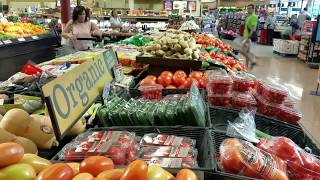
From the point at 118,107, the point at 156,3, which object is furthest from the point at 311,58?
the point at 118,107

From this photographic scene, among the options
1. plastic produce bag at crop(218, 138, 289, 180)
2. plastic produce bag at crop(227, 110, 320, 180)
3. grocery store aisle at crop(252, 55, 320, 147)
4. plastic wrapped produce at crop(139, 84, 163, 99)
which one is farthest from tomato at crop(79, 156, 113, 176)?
grocery store aisle at crop(252, 55, 320, 147)

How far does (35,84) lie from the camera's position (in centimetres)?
250

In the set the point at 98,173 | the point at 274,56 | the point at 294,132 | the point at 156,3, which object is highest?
the point at 156,3

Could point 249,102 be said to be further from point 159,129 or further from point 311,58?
point 311,58

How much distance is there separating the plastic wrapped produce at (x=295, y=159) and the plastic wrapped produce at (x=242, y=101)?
0.61 m

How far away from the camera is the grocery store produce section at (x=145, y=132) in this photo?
1178 millimetres

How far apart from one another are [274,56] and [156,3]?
7428 millimetres

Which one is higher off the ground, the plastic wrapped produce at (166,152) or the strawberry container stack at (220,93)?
the strawberry container stack at (220,93)

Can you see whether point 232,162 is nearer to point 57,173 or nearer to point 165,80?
point 57,173

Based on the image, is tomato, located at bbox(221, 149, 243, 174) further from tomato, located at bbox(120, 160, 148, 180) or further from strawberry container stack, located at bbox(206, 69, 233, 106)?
strawberry container stack, located at bbox(206, 69, 233, 106)

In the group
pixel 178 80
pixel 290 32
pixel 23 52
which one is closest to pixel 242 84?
pixel 178 80

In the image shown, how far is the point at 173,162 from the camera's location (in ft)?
4.35

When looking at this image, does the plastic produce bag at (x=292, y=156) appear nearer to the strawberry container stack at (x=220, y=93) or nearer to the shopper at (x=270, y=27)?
the strawberry container stack at (x=220, y=93)

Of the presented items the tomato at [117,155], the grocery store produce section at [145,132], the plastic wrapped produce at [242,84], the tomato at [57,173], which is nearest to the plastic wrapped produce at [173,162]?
the grocery store produce section at [145,132]
